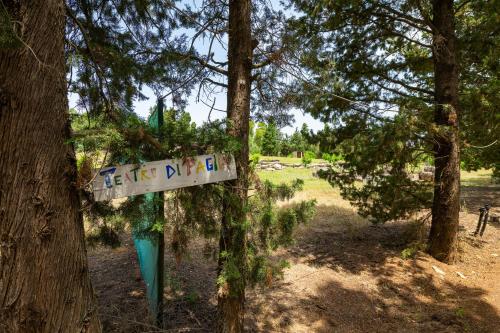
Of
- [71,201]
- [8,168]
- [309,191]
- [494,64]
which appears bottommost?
Result: [309,191]

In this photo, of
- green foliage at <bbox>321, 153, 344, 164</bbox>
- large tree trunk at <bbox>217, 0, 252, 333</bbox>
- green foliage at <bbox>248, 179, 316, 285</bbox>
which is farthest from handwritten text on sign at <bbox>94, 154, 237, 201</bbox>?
green foliage at <bbox>321, 153, 344, 164</bbox>

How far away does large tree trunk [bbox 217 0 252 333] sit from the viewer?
272 centimetres

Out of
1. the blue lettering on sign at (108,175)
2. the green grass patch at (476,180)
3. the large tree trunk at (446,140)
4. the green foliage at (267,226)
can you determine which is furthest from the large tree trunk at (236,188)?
the green grass patch at (476,180)

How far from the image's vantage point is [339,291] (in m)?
4.89

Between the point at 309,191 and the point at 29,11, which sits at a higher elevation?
the point at 29,11

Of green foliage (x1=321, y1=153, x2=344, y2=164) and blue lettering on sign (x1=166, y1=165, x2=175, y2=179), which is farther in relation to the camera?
green foliage (x1=321, y1=153, x2=344, y2=164)

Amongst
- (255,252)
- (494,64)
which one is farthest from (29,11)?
(494,64)

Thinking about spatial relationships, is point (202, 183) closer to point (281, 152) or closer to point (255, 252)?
point (255, 252)

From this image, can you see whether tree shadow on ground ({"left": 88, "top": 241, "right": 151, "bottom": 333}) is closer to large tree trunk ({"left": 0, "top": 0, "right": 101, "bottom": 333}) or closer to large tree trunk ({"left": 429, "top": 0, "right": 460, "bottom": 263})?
large tree trunk ({"left": 0, "top": 0, "right": 101, "bottom": 333})

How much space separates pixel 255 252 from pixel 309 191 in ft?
30.0

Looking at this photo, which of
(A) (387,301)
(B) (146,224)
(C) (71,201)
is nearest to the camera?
(C) (71,201)

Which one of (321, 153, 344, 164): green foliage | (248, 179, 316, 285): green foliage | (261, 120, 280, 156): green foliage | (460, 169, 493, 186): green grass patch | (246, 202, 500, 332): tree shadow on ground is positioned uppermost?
(261, 120, 280, 156): green foliage

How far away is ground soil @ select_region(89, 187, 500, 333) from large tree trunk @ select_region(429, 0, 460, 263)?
1.26 feet

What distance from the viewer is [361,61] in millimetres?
6211
